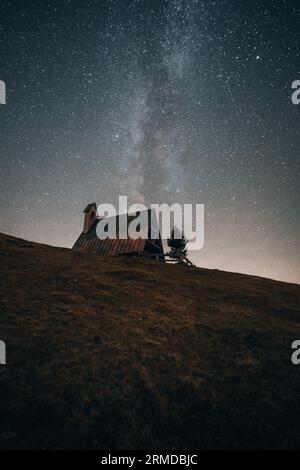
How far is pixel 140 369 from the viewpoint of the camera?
5648 mm

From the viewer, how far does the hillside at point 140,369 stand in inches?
161

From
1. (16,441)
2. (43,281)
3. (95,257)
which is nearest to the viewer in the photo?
(16,441)

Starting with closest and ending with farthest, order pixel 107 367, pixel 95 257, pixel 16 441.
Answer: pixel 16 441
pixel 107 367
pixel 95 257

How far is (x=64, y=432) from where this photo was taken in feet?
12.9

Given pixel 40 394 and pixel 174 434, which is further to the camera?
pixel 40 394

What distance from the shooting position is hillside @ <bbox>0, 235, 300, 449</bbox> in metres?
4.09

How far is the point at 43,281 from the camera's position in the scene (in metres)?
10.7

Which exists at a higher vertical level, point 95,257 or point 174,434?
point 95,257

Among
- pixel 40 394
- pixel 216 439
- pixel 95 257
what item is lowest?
pixel 216 439

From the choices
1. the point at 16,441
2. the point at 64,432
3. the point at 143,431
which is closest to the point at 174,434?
the point at 143,431

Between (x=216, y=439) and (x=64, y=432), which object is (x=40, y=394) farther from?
(x=216, y=439)

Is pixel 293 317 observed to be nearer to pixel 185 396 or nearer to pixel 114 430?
pixel 185 396

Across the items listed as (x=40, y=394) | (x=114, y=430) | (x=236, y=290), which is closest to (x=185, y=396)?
(x=114, y=430)

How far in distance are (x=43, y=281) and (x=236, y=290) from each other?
29.7 ft
